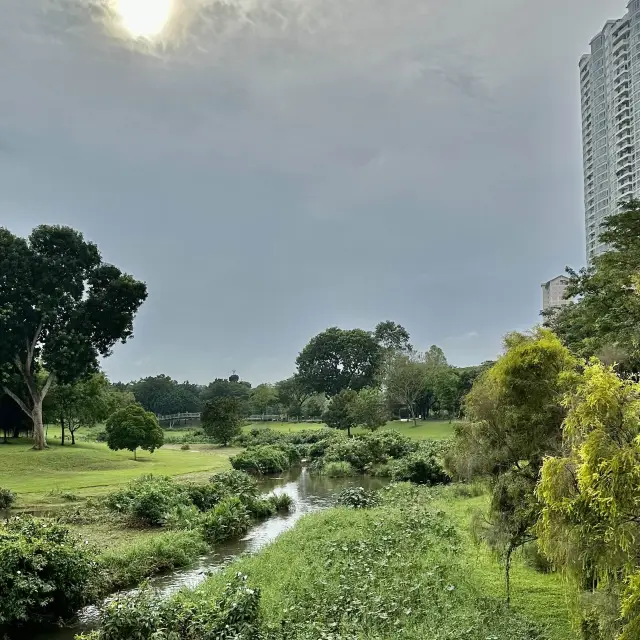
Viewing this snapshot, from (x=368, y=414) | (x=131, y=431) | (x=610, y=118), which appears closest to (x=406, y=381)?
(x=368, y=414)

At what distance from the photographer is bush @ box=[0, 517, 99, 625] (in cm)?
1125

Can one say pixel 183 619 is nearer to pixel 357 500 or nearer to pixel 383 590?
pixel 383 590

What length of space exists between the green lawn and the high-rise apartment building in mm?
70193

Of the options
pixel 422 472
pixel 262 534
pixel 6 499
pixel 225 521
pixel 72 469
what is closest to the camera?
pixel 225 521

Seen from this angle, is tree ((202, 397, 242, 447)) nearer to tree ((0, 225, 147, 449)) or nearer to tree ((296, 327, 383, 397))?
tree ((0, 225, 147, 449))

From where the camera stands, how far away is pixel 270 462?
1635 inches

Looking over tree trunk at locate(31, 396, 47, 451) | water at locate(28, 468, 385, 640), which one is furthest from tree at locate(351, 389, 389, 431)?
tree trunk at locate(31, 396, 47, 451)

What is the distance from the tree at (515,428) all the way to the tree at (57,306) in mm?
30911

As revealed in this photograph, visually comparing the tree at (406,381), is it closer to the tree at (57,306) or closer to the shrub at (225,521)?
the tree at (57,306)

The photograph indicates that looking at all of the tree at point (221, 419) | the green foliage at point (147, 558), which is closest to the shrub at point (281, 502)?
the green foliage at point (147, 558)

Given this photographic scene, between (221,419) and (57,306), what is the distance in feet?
82.6

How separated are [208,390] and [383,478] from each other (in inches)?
3386

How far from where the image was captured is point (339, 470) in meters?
Result: 40.5

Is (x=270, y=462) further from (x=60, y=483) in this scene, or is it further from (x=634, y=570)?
(x=634, y=570)
